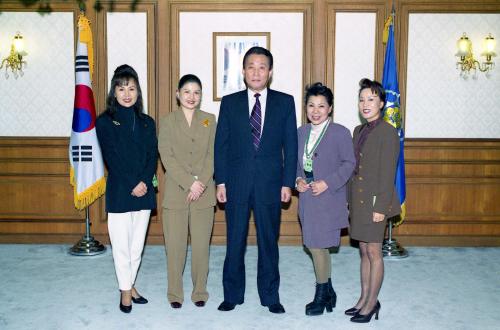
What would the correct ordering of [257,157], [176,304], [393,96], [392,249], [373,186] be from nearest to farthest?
[373,186] < [257,157] < [176,304] < [393,96] < [392,249]

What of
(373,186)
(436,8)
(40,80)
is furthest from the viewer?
(40,80)

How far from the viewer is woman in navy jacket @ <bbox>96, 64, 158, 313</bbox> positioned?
11.4 ft

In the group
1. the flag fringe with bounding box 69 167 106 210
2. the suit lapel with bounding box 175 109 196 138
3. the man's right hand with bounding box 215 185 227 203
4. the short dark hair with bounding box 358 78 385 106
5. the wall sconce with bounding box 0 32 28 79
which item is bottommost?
the flag fringe with bounding box 69 167 106 210

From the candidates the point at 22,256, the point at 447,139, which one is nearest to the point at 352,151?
the point at 447,139

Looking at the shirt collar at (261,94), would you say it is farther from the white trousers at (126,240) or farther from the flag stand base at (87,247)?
the flag stand base at (87,247)

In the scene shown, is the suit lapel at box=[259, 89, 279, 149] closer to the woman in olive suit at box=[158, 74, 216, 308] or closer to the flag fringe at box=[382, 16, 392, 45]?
the woman in olive suit at box=[158, 74, 216, 308]

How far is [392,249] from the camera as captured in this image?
513 centimetres

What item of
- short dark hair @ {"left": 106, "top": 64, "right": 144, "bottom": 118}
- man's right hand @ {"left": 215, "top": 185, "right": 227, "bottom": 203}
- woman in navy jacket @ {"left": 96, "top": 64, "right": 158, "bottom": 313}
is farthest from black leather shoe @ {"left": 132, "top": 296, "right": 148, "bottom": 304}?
short dark hair @ {"left": 106, "top": 64, "right": 144, "bottom": 118}

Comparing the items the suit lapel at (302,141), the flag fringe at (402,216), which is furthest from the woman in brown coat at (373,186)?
the flag fringe at (402,216)

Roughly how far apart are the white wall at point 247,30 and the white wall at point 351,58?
1.33ft

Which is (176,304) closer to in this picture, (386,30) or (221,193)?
(221,193)

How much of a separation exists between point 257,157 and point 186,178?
1.71 ft

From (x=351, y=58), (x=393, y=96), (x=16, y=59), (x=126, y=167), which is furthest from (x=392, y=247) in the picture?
(x=16, y=59)

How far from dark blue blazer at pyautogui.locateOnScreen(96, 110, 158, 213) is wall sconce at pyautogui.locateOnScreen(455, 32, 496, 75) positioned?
141 inches
